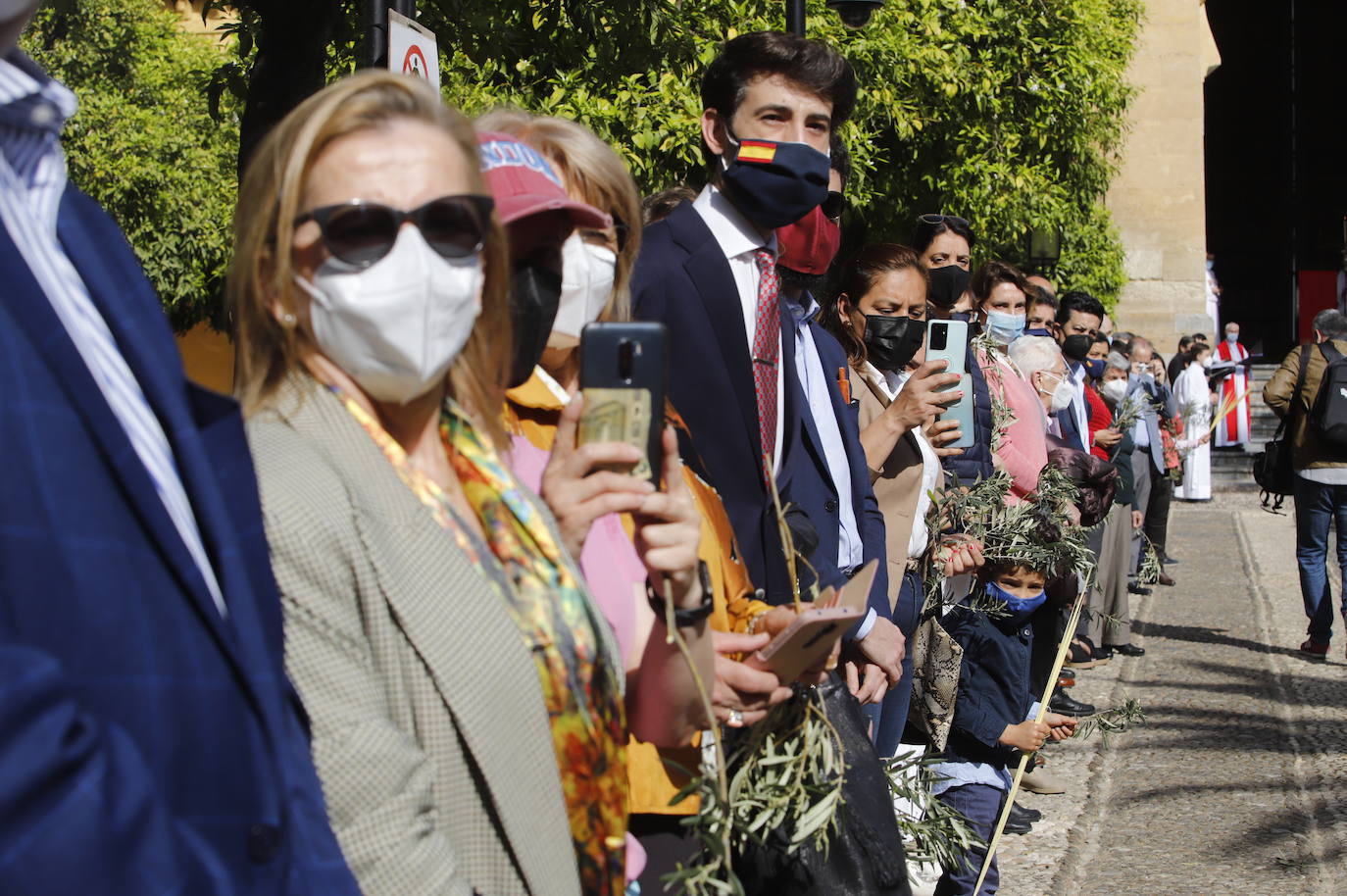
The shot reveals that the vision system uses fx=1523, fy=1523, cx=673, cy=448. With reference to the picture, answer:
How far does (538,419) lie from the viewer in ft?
9.01

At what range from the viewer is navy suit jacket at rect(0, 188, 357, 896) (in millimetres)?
1312

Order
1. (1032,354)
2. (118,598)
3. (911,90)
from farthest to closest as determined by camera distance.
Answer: (911,90) < (1032,354) < (118,598)

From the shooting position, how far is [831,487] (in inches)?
165

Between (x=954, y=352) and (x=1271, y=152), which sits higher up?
(x=1271, y=152)

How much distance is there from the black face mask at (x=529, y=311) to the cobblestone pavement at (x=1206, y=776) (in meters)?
4.13

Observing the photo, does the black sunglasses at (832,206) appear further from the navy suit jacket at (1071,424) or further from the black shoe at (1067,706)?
the black shoe at (1067,706)

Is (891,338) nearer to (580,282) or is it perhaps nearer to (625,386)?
(580,282)

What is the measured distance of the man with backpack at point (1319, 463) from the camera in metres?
10.7

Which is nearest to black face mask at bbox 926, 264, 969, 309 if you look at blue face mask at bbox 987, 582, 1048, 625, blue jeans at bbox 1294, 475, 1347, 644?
blue face mask at bbox 987, 582, 1048, 625

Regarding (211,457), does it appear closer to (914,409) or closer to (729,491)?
(729,491)

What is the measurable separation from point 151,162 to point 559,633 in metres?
17.7

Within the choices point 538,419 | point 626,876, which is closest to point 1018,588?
point 538,419

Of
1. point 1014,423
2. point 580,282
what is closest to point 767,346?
point 580,282

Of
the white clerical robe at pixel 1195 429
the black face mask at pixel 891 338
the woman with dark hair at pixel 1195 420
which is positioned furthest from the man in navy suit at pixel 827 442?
the woman with dark hair at pixel 1195 420
